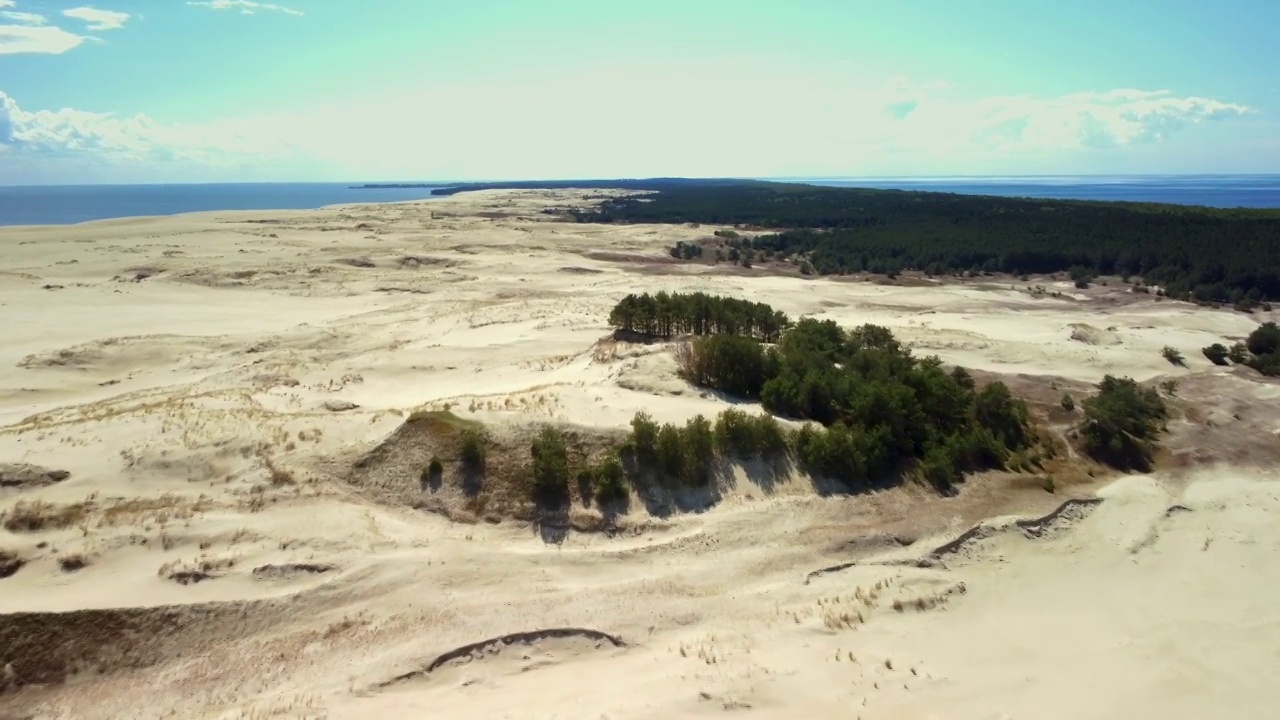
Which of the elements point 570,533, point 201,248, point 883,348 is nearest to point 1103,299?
point 883,348

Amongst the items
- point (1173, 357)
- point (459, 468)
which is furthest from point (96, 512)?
point (1173, 357)

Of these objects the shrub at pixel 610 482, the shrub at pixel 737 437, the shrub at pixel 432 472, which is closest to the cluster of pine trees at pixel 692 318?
the shrub at pixel 737 437

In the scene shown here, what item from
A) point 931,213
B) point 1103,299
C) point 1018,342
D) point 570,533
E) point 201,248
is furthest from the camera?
point 931,213

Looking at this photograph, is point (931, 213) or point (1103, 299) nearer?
point (1103, 299)

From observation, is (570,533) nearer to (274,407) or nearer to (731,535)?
(731,535)

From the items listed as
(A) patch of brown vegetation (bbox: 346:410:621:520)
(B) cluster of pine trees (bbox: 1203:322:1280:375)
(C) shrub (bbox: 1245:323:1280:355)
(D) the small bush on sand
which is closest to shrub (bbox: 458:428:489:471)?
(A) patch of brown vegetation (bbox: 346:410:621:520)

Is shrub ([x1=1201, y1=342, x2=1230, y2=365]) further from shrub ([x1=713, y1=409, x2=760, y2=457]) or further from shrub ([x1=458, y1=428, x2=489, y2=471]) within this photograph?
shrub ([x1=458, y1=428, x2=489, y2=471])

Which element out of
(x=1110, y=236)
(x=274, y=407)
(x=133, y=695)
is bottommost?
(x=133, y=695)
